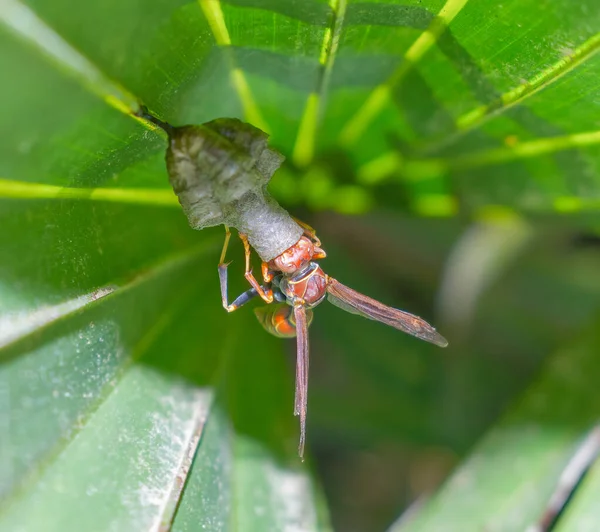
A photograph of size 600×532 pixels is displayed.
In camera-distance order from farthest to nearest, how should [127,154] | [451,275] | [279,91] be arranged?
[451,275] → [279,91] → [127,154]

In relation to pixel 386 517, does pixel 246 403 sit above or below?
above

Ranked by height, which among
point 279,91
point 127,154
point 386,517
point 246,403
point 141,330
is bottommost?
point 386,517

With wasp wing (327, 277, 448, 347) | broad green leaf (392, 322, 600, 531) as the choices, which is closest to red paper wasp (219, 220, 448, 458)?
wasp wing (327, 277, 448, 347)

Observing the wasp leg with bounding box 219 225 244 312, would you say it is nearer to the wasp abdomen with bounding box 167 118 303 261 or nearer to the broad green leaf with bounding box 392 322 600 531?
the wasp abdomen with bounding box 167 118 303 261

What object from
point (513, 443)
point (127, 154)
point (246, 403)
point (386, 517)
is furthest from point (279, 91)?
point (386, 517)

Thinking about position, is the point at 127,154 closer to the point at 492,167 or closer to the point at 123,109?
the point at 123,109

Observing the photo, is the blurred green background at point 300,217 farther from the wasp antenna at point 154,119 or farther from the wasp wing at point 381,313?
the wasp wing at point 381,313

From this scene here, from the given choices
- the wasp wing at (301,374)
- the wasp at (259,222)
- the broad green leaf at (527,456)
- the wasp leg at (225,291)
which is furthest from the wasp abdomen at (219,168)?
the broad green leaf at (527,456)
